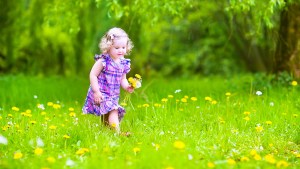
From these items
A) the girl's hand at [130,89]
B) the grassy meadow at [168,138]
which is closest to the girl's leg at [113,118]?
the grassy meadow at [168,138]

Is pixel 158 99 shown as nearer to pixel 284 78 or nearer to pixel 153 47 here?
pixel 284 78

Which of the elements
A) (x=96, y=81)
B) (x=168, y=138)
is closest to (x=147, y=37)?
(x=96, y=81)

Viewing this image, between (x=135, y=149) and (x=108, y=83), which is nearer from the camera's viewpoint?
(x=135, y=149)

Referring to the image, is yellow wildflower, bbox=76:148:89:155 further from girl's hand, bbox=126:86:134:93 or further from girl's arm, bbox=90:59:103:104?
girl's hand, bbox=126:86:134:93

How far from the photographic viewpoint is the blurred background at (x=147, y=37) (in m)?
8.82

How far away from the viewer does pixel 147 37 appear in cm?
1473

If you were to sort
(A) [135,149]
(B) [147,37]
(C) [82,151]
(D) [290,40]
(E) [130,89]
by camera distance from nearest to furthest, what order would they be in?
(C) [82,151] < (A) [135,149] < (E) [130,89] < (D) [290,40] < (B) [147,37]

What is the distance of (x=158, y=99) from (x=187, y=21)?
7.70 m

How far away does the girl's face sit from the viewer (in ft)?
18.7

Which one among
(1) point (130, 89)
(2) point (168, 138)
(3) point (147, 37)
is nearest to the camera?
(2) point (168, 138)

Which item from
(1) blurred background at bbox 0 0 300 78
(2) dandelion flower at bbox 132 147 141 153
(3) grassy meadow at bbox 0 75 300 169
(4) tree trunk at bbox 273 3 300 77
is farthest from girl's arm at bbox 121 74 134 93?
(4) tree trunk at bbox 273 3 300 77

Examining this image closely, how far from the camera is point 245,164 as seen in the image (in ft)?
14.0

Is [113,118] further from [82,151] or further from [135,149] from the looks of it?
[82,151]

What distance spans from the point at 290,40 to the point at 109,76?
4.03 metres
